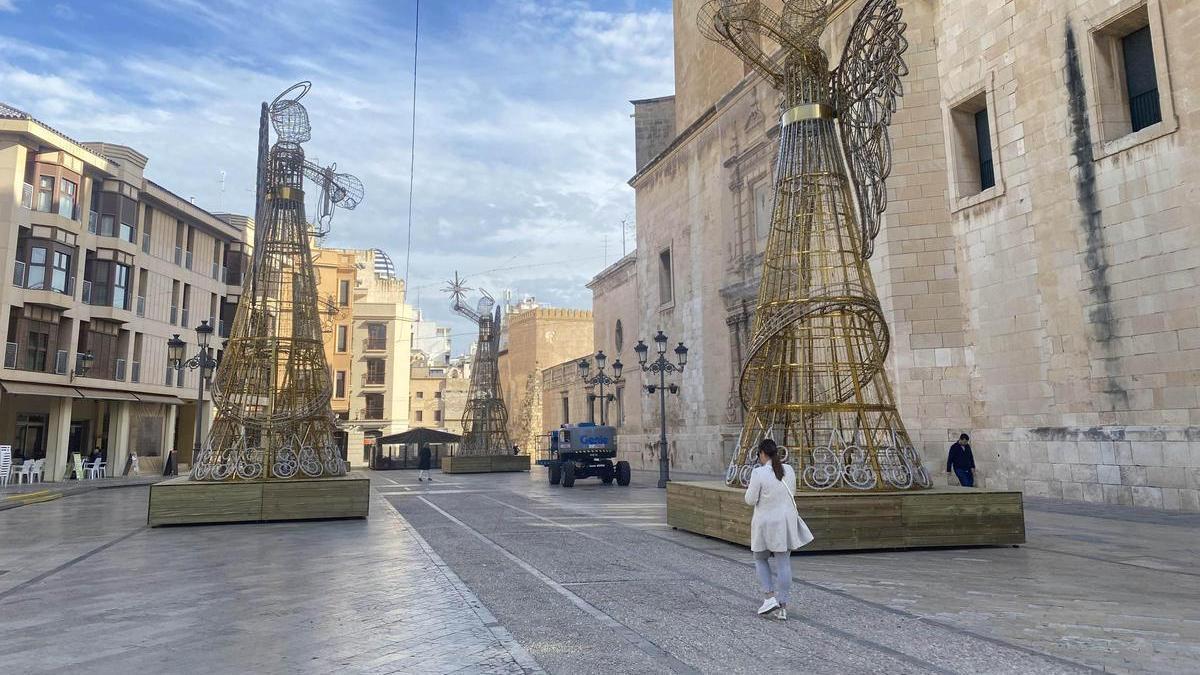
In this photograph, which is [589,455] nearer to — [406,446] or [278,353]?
[278,353]

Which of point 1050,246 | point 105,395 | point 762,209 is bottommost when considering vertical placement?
point 105,395

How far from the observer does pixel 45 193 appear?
2722 centimetres

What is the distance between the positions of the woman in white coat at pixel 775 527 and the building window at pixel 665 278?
28.6 m

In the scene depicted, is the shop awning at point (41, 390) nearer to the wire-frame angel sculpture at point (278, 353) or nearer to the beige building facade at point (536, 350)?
the wire-frame angel sculpture at point (278, 353)

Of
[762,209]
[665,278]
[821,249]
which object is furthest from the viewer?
[665,278]

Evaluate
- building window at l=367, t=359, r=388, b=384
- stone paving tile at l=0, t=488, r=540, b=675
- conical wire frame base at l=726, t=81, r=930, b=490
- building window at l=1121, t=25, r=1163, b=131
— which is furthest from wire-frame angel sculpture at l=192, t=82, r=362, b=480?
building window at l=367, t=359, r=388, b=384

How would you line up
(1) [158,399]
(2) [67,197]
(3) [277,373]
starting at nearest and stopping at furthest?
(3) [277,373]
(2) [67,197]
(1) [158,399]

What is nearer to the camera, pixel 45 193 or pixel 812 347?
pixel 812 347

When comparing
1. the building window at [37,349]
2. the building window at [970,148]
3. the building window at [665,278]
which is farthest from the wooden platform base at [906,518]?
the building window at [37,349]

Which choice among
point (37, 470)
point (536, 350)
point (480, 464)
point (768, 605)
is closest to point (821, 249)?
point (768, 605)

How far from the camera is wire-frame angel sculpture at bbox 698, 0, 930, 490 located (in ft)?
30.6

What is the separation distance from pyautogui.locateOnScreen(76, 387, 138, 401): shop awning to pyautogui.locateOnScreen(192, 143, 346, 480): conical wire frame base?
18.4m

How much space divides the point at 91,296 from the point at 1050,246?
31.8 meters

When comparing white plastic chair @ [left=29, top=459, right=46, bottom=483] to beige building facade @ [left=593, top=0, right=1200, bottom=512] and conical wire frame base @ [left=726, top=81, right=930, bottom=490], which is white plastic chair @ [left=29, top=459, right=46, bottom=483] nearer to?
conical wire frame base @ [left=726, top=81, right=930, bottom=490]
